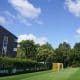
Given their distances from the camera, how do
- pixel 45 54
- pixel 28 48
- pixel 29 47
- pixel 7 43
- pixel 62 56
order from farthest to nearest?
1. pixel 62 56
2. pixel 45 54
3. pixel 28 48
4. pixel 29 47
5. pixel 7 43

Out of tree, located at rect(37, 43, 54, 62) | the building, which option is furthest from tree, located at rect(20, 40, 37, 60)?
the building

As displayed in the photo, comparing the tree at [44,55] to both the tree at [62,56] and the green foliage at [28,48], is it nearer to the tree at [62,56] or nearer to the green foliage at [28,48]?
the green foliage at [28,48]

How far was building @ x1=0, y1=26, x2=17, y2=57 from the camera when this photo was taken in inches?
3273

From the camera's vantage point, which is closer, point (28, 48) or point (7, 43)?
point (7, 43)

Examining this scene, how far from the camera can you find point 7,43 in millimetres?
85000

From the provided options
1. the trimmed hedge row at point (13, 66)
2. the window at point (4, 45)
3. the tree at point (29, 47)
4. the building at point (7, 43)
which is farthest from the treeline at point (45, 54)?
the trimmed hedge row at point (13, 66)

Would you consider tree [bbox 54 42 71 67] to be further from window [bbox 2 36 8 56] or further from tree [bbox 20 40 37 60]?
window [bbox 2 36 8 56]

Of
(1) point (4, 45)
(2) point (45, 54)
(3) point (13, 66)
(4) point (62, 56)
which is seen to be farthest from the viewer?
(4) point (62, 56)

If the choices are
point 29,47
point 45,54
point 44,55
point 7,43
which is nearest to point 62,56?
point 45,54

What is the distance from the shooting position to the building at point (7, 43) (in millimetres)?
83125

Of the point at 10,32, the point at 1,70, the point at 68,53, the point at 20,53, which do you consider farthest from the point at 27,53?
the point at 1,70

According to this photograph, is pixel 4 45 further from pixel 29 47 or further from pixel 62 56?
pixel 62 56

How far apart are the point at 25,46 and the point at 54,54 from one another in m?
14.2

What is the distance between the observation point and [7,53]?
279ft
